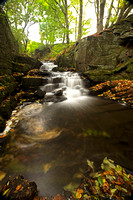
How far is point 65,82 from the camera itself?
8.41 meters

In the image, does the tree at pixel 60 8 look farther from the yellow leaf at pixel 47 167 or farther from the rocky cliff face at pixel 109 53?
the yellow leaf at pixel 47 167

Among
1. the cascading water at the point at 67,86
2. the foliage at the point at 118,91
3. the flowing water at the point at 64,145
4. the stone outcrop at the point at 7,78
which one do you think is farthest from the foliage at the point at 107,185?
the cascading water at the point at 67,86

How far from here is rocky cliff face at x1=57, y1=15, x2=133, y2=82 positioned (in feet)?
23.5

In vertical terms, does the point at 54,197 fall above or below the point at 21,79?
below

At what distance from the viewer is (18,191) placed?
125 centimetres

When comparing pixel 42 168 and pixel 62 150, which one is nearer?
pixel 42 168

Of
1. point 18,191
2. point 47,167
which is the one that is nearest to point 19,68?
point 47,167

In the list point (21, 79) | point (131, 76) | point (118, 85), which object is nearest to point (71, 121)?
point (118, 85)

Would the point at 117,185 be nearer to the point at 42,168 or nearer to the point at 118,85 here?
the point at 42,168

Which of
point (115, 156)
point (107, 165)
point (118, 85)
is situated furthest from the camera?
point (118, 85)

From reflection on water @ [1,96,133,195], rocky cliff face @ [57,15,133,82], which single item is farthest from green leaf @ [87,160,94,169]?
rocky cliff face @ [57,15,133,82]

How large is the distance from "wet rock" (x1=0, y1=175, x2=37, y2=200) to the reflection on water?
25 cm

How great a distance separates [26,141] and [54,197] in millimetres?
1588

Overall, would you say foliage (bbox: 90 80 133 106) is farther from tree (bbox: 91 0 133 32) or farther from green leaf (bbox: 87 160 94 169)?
tree (bbox: 91 0 133 32)
